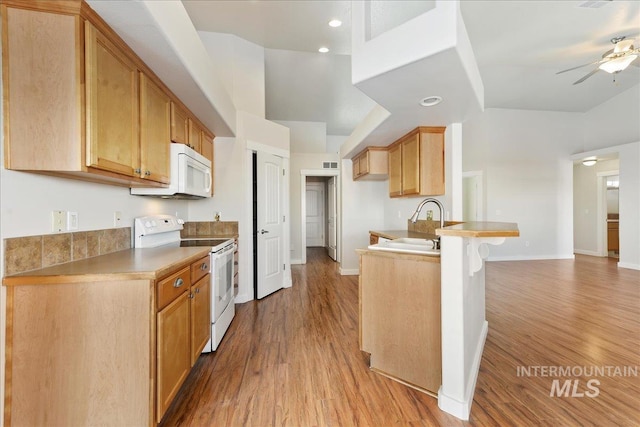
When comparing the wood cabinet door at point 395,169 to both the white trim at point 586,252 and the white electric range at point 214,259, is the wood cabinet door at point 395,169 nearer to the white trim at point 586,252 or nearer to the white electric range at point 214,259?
the white electric range at point 214,259

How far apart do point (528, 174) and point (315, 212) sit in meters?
5.54

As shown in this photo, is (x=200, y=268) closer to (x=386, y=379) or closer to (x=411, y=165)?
(x=386, y=379)

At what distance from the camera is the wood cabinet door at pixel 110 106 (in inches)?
53.4

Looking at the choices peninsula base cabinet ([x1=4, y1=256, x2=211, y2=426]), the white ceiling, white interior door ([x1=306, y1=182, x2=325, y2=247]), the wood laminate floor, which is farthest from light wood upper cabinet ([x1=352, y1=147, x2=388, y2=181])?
white interior door ([x1=306, y1=182, x2=325, y2=247])

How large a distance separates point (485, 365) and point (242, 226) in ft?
9.28

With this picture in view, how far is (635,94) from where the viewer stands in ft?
18.4

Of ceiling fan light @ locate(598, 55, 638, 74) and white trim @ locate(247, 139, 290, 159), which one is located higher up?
ceiling fan light @ locate(598, 55, 638, 74)

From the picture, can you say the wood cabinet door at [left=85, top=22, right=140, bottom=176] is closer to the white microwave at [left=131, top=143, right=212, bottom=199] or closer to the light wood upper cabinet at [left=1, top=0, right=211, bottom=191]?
the light wood upper cabinet at [left=1, top=0, right=211, bottom=191]

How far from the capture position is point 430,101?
7.62 feet

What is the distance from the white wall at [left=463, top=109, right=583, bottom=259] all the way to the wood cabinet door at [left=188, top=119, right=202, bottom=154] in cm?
597

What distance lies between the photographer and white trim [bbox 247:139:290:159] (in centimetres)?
361

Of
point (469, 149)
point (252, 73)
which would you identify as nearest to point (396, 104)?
point (252, 73)

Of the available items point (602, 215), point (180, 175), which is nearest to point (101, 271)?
point (180, 175)

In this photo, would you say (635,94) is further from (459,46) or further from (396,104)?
(459,46)
